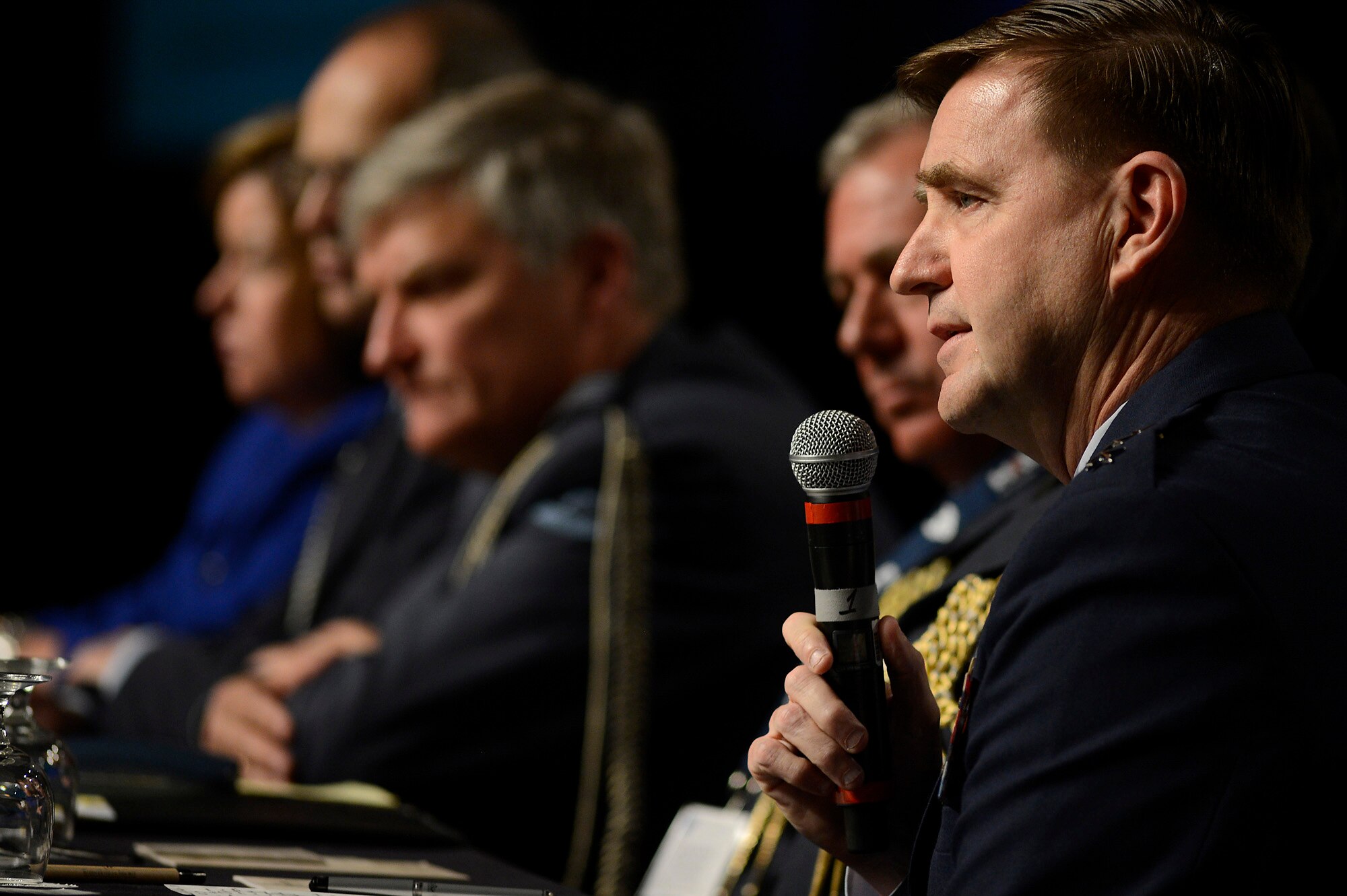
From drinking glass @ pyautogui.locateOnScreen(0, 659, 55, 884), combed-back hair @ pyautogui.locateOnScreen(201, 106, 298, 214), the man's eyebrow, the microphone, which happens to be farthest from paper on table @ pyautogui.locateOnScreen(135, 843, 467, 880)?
combed-back hair @ pyautogui.locateOnScreen(201, 106, 298, 214)

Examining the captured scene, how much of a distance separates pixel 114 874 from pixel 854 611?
2.25 feet

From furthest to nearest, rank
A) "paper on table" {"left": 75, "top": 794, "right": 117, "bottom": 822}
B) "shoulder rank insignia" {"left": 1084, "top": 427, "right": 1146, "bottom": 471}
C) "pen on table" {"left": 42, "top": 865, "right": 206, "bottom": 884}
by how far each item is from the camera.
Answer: "paper on table" {"left": 75, "top": 794, "right": 117, "bottom": 822} < "pen on table" {"left": 42, "top": 865, "right": 206, "bottom": 884} < "shoulder rank insignia" {"left": 1084, "top": 427, "right": 1146, "bottom": 471}

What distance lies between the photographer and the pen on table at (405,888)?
4.49 feet

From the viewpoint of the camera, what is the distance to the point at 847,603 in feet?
3.79

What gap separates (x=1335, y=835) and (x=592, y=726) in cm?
166

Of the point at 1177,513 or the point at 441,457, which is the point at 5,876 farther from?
the point at 441,457

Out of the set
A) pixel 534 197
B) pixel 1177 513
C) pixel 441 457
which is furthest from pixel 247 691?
pixel 1177 513

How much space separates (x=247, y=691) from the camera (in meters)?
2.86

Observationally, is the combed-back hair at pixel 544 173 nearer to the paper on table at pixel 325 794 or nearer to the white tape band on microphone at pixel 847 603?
the paper on table at pixel 325 794

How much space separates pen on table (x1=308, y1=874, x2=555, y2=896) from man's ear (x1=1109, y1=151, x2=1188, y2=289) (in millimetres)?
729

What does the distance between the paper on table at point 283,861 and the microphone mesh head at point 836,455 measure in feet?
1.89

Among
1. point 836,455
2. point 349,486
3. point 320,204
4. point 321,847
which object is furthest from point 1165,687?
point 320,204

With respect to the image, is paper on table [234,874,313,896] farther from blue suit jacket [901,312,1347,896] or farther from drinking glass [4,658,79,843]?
blue suit jacket [901,312,1347,896]

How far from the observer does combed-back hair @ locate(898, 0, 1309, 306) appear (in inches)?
46.2
